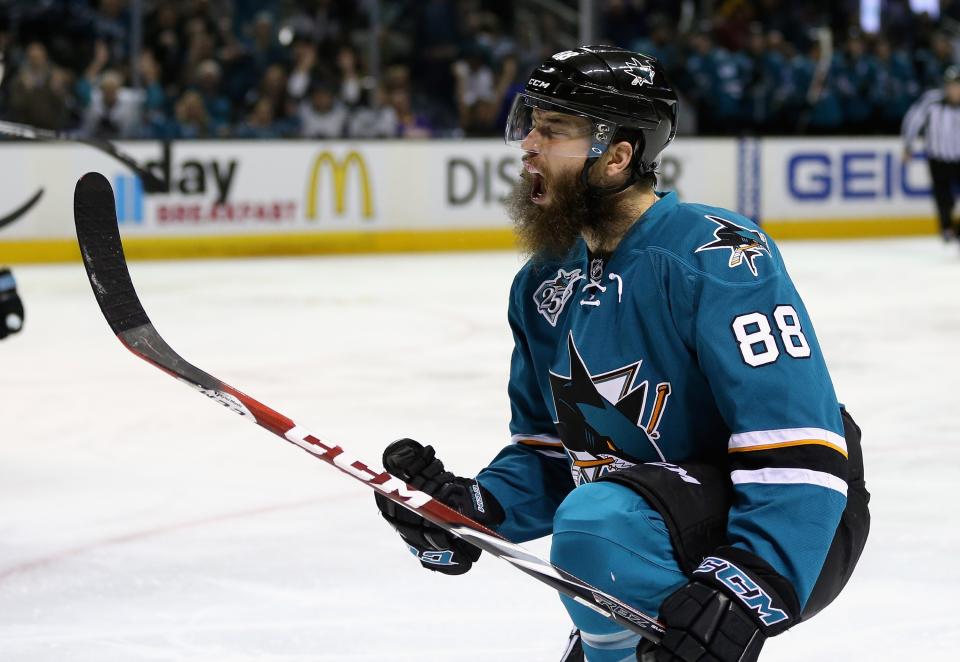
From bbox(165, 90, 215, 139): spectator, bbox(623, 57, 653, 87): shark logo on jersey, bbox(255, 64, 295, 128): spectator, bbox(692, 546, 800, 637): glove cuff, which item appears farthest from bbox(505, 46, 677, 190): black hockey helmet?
bbox(255, 64, 295, 128): spectator

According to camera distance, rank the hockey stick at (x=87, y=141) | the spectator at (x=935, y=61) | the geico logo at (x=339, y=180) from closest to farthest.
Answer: the hockey stick at (x=87, y=141), the geico logo at (x=339, y=180), the spectator at (x=935, y=61)

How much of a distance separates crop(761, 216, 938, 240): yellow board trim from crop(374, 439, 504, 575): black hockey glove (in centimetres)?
928

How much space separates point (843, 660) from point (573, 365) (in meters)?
0.86

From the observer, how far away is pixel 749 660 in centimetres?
158

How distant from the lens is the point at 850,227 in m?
11.4

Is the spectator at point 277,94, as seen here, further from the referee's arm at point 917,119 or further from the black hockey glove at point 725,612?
the black hockey glove at point 725,612

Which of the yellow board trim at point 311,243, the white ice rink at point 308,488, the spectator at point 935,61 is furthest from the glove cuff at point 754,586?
the spectator at point 935,61

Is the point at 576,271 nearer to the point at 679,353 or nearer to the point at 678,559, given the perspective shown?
the point at 679,353

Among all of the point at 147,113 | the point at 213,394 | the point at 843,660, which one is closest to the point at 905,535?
the point at 843,660

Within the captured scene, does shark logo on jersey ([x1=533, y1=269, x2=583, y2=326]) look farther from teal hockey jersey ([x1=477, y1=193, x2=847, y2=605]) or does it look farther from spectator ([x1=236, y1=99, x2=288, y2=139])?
spectator ([x1=236, y1=99, x2=288, y2=139])

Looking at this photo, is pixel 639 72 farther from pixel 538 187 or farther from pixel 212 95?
pixel 212 95

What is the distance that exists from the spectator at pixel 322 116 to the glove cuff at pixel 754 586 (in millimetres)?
8914

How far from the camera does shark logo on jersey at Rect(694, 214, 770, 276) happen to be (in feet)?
5.62

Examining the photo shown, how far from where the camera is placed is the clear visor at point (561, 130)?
185 cm
